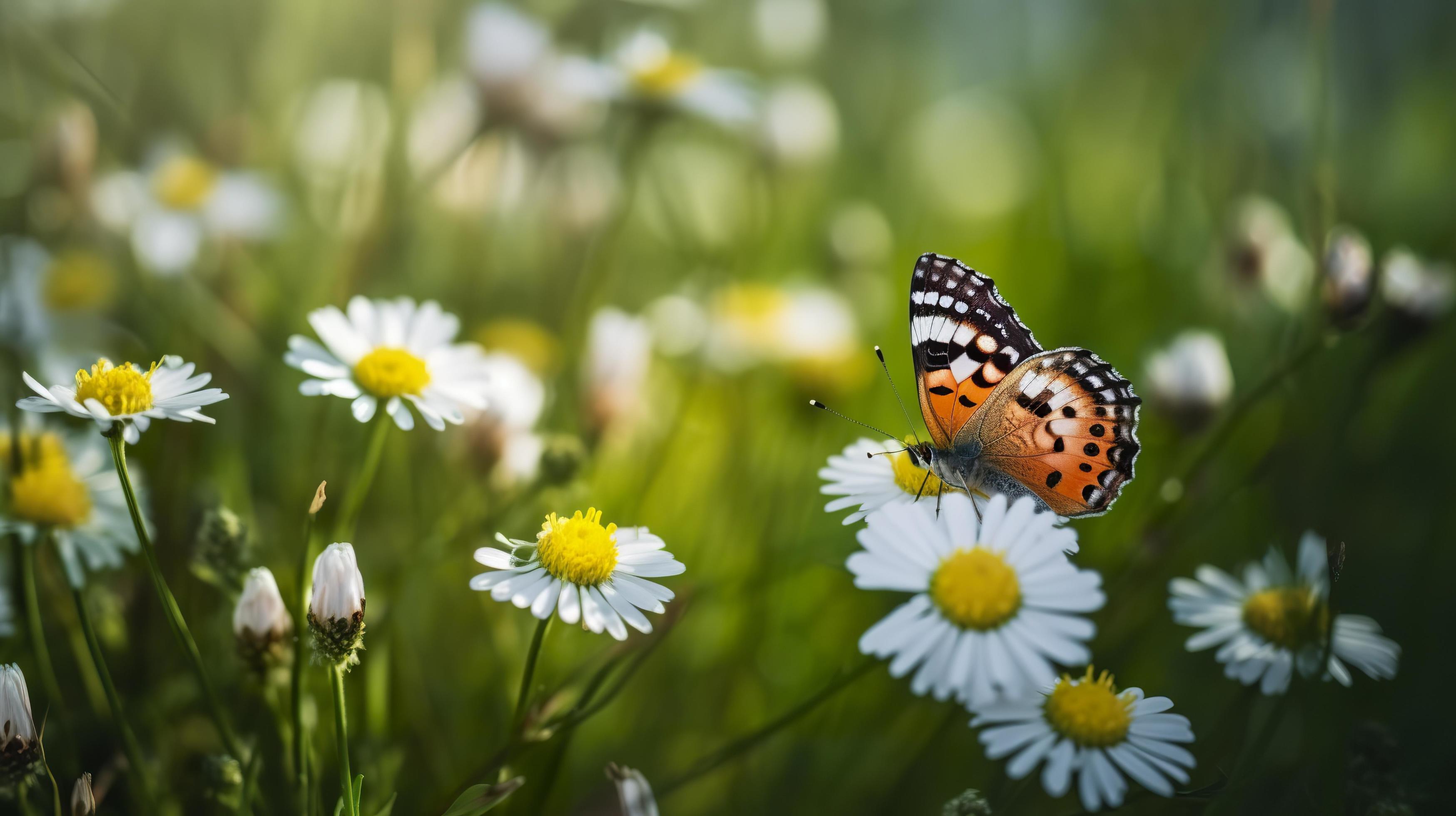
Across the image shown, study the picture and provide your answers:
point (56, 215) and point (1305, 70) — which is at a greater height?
point (1305, 70)

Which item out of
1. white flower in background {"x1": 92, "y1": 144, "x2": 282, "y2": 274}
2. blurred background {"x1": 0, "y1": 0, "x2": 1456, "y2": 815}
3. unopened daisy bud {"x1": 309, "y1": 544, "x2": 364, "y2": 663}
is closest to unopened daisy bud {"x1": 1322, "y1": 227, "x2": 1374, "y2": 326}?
blurred background {"x1": 0, "y1": 0, "x2": 1456, "y2": 815}

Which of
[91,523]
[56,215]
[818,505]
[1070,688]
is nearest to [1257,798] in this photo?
[1070,688]

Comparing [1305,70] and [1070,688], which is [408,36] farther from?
[1305,70]

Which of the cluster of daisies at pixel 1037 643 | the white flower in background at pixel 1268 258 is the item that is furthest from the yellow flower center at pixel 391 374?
the white flower in background at pixel 1268 258

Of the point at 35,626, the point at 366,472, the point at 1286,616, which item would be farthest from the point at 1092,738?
the point at 35,626

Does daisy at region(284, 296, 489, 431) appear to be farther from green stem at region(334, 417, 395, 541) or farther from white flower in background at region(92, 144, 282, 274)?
white flower in background at region(92, 144, 282, 274)
